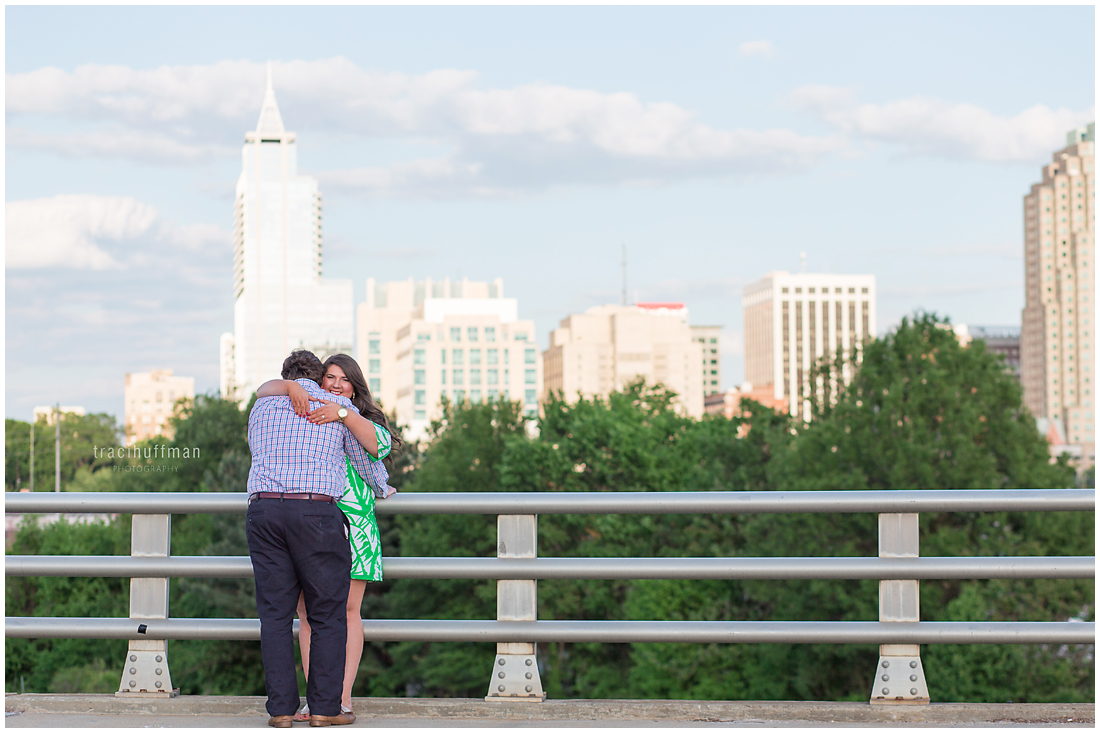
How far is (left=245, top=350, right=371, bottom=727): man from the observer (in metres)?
4.43

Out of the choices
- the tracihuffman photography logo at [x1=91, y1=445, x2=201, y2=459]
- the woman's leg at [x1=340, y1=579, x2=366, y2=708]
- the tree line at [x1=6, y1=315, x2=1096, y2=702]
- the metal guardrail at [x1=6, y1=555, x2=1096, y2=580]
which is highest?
the tracihuffman photography logo at [x1=91, y1=445, x2=201, y2=459]

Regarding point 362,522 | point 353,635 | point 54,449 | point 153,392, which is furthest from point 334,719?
point 153,392

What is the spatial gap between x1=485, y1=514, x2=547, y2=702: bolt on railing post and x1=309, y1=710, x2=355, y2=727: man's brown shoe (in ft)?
1.90

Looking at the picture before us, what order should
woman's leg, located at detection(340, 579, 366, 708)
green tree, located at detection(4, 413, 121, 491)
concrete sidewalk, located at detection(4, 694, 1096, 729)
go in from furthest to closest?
green tree, located at detection(4, 413, 121, 491) → woman's leg, located at detection(340, 579, 366, 708) → concrete sidewalk, located at detection(4, 694, 1096, 729)

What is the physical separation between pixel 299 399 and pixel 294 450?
207 mm

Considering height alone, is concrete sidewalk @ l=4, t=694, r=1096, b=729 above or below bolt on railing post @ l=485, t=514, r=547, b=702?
below

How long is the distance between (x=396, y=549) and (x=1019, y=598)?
2256 cm

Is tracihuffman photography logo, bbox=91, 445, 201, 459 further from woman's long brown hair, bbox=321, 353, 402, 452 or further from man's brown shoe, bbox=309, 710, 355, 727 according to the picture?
man's brown shoe, bbox=309, 710, 355, 727

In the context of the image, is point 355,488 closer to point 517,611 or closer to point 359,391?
point 359,391

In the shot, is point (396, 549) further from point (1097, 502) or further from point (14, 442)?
point (1097, 502)

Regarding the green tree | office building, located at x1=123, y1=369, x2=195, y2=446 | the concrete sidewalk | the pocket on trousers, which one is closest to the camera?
the pocket on trousers

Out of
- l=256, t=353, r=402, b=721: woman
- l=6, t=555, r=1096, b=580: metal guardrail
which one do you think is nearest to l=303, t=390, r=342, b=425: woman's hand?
l=256, t=353, r=402, b=721: woman

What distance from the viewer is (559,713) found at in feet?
15.2

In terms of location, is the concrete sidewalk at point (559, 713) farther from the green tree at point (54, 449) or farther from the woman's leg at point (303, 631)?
the green tree at point (54, 449)
